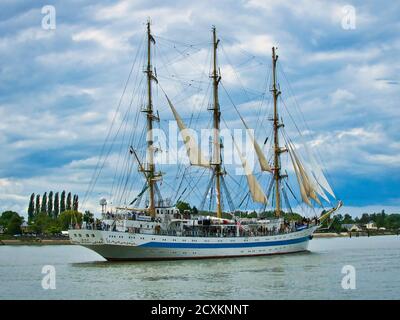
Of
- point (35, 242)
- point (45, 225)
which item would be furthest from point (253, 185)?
point (45, 225)

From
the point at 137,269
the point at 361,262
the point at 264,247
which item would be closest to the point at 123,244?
the point at 137,269

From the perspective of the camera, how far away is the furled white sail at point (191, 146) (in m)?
65.1

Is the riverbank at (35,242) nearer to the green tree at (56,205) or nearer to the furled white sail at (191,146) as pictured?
the green tree at (56,205)

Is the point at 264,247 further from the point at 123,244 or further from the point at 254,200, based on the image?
the point at 123,244

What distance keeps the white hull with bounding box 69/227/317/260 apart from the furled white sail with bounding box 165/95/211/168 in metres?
9.55

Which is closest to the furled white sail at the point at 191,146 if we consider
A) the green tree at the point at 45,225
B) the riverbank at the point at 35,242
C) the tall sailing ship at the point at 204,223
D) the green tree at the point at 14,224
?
the tall sailing ship at the point at 204,223

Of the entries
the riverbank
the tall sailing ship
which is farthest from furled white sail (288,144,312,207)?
the riverbank

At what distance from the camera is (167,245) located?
57.6 meters

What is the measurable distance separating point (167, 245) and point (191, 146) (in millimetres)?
12993

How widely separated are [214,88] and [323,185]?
58.2ft

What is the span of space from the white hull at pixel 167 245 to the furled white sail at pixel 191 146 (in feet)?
31.3

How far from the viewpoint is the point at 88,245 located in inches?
2184

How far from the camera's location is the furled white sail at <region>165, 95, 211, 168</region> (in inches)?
2564

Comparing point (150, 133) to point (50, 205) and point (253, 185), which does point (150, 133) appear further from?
point (50, 205)
